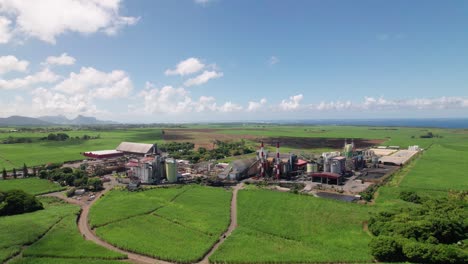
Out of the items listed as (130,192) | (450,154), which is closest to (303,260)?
(130,192)

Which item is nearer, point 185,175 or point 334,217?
point 334,217

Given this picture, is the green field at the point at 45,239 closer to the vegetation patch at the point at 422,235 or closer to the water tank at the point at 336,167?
the vegetation patch at the point at 422,235

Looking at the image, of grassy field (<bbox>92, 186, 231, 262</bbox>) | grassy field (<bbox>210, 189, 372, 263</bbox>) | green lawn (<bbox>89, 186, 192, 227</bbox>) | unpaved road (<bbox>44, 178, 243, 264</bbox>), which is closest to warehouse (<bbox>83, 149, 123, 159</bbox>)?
unpaved road (<bbox>44, 178, 243, 264</bbox>)

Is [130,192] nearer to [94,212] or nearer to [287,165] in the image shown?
[94,212]

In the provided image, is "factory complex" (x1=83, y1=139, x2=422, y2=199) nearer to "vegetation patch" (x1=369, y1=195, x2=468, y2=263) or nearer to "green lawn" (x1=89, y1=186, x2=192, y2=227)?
"green lawn" (x1=89, y1=186, x2=192, y2=227)

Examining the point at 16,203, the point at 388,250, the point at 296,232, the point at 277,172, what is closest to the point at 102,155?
the point at 16,203

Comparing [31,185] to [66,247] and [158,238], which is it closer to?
[66,247]
